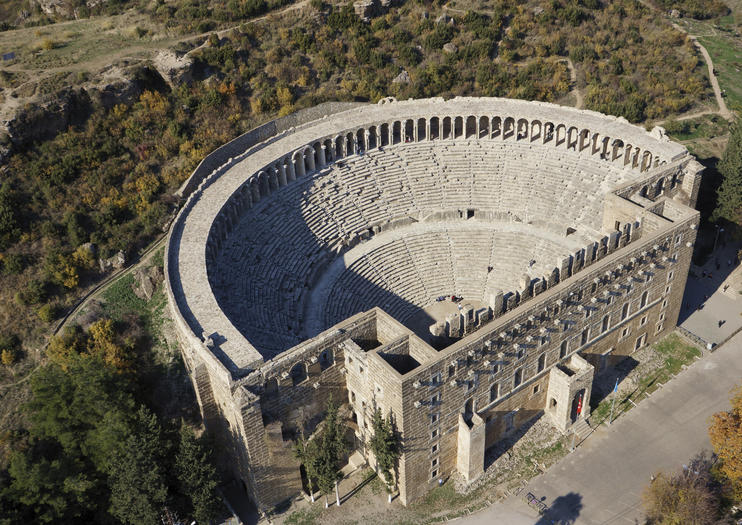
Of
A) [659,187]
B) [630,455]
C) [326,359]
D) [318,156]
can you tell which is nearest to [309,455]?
[326,359]

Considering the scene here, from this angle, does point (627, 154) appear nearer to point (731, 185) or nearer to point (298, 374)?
point (731, 185)

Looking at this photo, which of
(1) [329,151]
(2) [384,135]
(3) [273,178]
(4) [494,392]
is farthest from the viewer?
(2) [384,135]

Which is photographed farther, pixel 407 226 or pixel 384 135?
pixel 384 135

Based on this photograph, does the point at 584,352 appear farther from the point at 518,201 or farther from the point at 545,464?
the point at 518,201

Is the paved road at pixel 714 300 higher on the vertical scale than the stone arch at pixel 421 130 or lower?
lower

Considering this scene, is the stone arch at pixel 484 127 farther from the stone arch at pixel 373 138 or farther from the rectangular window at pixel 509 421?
the rectangular window at pixel 509 421

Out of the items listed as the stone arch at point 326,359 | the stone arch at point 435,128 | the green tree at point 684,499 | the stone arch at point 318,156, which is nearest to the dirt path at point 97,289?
the stone arch at point 318,156

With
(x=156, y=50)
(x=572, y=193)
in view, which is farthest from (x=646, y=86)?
(x=156, y=50)

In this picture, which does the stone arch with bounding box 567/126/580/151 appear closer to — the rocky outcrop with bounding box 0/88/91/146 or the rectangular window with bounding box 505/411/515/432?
the rectangular window with bounding box 505/411/515/432

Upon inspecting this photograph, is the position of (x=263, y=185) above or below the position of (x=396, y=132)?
below
